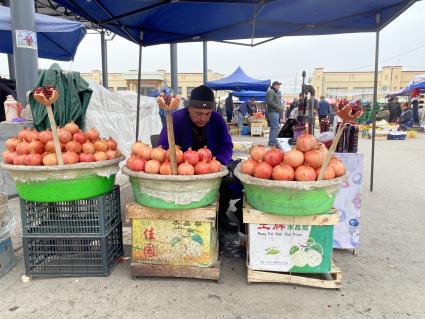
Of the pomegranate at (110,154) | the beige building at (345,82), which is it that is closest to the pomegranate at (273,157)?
the pomegranate at (110,154)

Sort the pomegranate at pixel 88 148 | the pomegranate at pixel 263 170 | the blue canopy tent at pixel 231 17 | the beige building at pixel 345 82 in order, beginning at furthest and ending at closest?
the beige building at pixel 345 82
the blue canopy tent at pixel 231 17
the pomegranate at pixel 88 148
the pomegranate at pixel 263 170

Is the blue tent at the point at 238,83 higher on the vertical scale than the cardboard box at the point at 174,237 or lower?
higher

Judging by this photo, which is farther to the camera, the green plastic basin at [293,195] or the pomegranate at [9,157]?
the pomegranate at [9,157]

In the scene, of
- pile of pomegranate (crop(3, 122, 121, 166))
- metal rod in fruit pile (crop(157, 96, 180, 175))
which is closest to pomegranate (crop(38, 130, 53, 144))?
pile of pomegranate (crop(3, 122, 121, 166))

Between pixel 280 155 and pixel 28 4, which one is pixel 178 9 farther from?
pixel 280 155

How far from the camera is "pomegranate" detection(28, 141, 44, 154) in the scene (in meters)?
2.79

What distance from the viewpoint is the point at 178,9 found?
4.53 metres

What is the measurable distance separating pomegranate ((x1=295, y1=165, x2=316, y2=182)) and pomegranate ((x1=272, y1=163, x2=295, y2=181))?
5 cm

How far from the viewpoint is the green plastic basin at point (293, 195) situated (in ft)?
8.36

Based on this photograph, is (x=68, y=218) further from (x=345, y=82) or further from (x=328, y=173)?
(x=345, y=82)

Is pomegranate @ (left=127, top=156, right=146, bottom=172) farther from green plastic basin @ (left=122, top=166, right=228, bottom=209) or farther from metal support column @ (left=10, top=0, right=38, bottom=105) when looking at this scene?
metal support column @ (left=10, top=0, right=38, bottom=105)

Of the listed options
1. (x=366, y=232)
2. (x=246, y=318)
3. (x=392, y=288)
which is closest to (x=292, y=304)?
(x=246, y=318)

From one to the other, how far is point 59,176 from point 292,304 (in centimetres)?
211

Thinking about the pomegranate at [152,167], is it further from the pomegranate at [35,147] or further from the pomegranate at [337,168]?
the pomegranate at [337,168]
